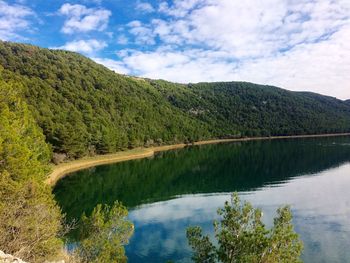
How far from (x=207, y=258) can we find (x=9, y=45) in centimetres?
19187

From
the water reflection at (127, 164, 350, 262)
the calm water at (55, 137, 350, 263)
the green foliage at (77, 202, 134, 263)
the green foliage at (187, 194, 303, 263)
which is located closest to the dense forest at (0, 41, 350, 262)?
the green foliage at (77, 202, 134, 263)

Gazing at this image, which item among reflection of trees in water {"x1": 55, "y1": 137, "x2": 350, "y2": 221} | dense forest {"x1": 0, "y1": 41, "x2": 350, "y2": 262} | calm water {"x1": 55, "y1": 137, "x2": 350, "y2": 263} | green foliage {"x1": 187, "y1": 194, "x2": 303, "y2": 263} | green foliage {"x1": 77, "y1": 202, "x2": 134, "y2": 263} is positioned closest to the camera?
green foliage {"x1": 187, "y1": 194, "x2": 303, "y2": 263}

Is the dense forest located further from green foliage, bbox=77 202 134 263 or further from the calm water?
the calm water

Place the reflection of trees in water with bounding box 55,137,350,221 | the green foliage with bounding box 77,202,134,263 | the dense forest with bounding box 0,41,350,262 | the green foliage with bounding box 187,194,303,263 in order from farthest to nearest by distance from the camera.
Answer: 1. the reflection of trees in water with bounding box 55,137,350,221
2. the green foliage with bounding box 77,202,134,263
3. the dense forest with bounding box 0,41,350,262
4. the green foliage with bounding box 187,194,303,263

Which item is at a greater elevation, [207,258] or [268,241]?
[268,241]

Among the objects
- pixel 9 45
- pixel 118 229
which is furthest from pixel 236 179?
pixel 9 45

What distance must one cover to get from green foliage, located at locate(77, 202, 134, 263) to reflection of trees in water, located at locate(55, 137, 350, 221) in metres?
29.8

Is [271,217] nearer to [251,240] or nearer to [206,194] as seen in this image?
[206,194]

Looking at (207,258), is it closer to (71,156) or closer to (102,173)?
(102,173)

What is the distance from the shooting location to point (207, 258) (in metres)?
23.0

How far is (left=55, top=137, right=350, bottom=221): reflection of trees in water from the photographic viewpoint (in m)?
70.6

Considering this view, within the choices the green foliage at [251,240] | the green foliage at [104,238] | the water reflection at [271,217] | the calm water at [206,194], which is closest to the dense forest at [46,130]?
the green foliage at [104,238]

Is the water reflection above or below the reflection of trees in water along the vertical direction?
below

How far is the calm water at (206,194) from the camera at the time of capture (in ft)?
138
